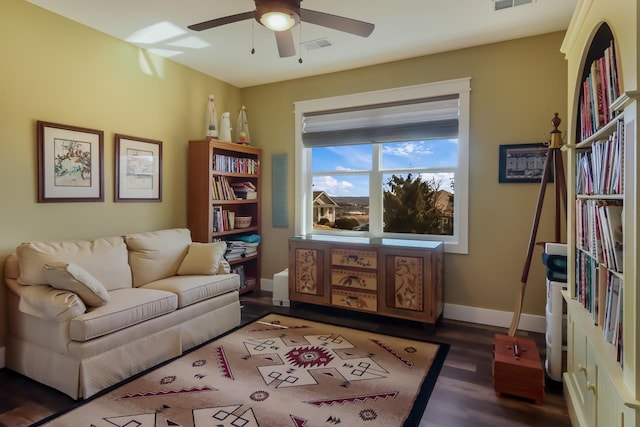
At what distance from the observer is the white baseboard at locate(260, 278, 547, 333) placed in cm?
340

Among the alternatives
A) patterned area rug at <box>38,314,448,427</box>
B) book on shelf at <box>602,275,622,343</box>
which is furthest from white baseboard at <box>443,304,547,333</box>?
book on shelf at <box>602,275,622,343</box>

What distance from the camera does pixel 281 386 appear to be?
241 centimetres

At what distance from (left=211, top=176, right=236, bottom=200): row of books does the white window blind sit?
108 cm

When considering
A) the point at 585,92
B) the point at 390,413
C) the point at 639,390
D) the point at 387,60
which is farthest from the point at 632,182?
the point at 387,60

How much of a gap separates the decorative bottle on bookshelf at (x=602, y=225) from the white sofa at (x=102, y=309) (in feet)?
8.70

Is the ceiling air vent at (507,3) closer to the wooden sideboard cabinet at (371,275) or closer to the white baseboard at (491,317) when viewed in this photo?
the wooden sideboard cabinet at (371,275)

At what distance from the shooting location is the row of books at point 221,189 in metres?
4.14

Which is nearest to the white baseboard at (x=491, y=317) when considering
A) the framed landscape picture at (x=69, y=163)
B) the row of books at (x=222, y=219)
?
the row of books at (x=222, y=219)

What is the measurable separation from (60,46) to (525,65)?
13.3 ft

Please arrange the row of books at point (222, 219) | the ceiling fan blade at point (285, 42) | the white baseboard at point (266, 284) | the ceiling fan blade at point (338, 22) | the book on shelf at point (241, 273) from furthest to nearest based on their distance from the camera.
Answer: the white baseboard at point (266, 284), the book on shelf at point (241, 273), the row of books at point (222, 219), the ceiling fan blade at point (285, 42), the ceiling fan blade at point (338, 22)

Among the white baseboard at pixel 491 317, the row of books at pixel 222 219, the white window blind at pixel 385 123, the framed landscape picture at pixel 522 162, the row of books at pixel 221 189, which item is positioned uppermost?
the white window blind at pixel 385 123

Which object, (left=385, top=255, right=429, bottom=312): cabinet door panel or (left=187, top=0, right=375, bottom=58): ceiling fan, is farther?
(left=385, top=255, right=429, bottom=312): cabinet door panel

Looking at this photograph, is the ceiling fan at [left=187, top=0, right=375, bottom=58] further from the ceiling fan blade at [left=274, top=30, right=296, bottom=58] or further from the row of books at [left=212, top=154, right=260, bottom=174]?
the row of books at [left=212, top=154, right=260, bottom=174]

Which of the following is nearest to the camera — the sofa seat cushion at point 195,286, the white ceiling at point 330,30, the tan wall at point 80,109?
the tan wall at point 80,109
